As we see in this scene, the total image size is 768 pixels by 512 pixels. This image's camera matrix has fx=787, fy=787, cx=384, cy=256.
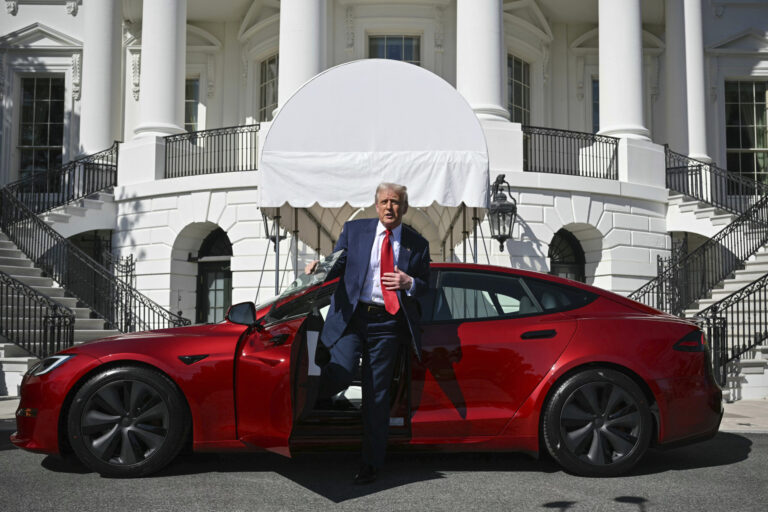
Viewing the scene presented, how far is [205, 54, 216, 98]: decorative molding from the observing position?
2367 cm

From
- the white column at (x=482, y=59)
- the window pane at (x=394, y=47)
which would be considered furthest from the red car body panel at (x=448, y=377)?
the window pane at (x=394, y=47)

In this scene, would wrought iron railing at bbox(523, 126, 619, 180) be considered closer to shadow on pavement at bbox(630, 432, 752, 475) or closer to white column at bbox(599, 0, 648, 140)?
white column at bbox(599, 0, 648, 140)

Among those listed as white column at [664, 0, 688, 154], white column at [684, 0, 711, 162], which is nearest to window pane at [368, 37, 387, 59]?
white column at [664, 0, 688, 154]

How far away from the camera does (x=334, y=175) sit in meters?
10.6

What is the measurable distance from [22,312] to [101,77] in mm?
9394

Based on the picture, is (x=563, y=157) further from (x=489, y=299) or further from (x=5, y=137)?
(x=5, y=137)

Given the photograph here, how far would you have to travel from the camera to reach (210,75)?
23.7 m

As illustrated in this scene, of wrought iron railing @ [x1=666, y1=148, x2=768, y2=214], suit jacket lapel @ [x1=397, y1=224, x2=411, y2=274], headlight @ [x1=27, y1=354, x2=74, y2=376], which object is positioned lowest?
headlight @ [x1=27, y1=354, x2=74, y2=376]

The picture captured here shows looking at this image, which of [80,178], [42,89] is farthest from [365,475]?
[42,89]

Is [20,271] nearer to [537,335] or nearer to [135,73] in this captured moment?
[135,73]

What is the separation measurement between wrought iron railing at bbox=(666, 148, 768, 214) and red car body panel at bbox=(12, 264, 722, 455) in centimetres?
1498

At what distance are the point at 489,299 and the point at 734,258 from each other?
1319 centimetres

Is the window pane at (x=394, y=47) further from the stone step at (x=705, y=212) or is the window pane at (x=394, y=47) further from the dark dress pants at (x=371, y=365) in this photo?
the dark dress pants at (x=371, y=365)

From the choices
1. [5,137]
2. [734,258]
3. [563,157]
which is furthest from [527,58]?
[5,137]
